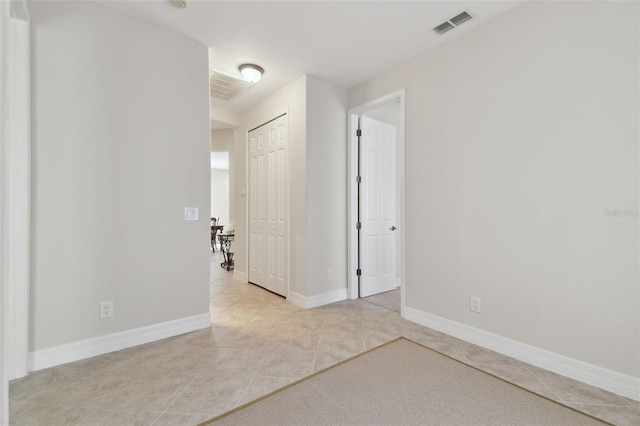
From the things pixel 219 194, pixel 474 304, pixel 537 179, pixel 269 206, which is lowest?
pixel 474 304

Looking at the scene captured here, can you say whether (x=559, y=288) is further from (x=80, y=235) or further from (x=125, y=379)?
(x=80, y=235)

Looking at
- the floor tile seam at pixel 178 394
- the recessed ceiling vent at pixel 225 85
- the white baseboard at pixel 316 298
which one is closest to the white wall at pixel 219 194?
the recessed ceiling vent at pixel 225 85

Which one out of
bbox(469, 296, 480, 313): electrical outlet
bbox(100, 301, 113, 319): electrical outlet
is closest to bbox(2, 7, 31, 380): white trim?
bbox(100, 301, 113, 319): electrical outlet

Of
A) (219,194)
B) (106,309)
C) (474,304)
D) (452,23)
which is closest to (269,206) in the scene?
(106,309)

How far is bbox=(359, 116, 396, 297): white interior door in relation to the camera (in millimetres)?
3799

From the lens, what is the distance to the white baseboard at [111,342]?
2.05 meters

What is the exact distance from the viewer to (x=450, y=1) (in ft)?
7.20

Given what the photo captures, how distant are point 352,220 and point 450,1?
7.62 ft

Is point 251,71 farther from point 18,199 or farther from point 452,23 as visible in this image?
point 18,199

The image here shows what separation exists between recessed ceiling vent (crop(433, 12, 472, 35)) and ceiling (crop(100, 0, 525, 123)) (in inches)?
1.7

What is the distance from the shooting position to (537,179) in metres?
2.13

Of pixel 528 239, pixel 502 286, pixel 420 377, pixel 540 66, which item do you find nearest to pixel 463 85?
pixel 540 66

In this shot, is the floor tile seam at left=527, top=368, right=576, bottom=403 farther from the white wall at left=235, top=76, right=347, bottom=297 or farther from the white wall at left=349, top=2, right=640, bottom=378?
the white wall at left=235, top=76, right=347, bottom=297

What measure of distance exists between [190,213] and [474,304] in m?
2.64
